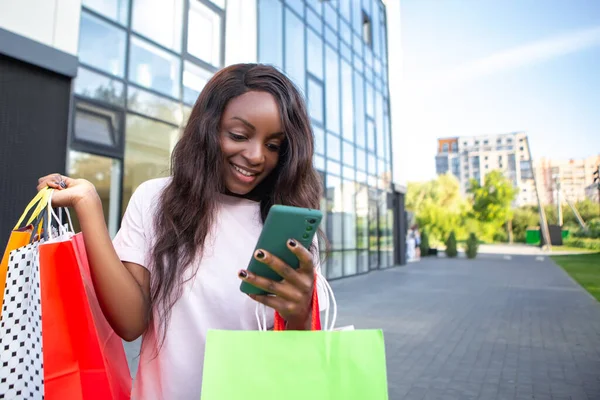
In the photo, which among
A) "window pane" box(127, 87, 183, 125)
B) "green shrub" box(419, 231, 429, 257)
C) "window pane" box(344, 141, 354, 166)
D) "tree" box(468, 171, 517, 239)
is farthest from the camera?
"tree" box(468, 171, 517, 239)

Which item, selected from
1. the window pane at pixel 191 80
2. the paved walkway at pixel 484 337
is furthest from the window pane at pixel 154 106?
the paved walkway at pixel 484 337

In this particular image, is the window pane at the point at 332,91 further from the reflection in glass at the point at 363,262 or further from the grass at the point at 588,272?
the grass at the point at 588,272

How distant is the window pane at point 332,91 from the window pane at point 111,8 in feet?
24.4

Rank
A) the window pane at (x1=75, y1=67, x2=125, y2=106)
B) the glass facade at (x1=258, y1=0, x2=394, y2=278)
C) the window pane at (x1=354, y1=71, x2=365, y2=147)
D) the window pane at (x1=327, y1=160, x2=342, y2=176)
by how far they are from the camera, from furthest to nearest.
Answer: the window pane at (x1=354, y1=71, x2=365, y2=147) < the window pane at (x1=327, y1=160, x2=342, y2=176) < the glass facade at (x1=258, y1=0, x2=394, y2=278) < the window pane at (x1=75, y1=67, x2=125, y2=106)

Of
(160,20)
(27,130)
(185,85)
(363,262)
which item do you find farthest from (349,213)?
(27,130)

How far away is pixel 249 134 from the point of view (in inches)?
46.7

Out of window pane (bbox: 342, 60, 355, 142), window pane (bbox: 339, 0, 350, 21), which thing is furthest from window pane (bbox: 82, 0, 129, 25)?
window pane (bbox: 339, 0, 350, 21)

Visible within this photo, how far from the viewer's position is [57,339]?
3.48 ft

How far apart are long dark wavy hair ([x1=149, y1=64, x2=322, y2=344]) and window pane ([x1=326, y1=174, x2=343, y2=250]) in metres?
11.5

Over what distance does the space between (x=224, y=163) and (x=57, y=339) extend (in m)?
0.60

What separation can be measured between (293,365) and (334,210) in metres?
12.6

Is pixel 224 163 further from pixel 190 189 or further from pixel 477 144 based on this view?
pixel 477 144

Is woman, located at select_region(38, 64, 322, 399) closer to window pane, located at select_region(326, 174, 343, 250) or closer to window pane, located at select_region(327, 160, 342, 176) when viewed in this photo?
window pane, located at select_region(326, 174, 343, 250)

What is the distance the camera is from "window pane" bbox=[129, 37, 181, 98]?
7.02m
